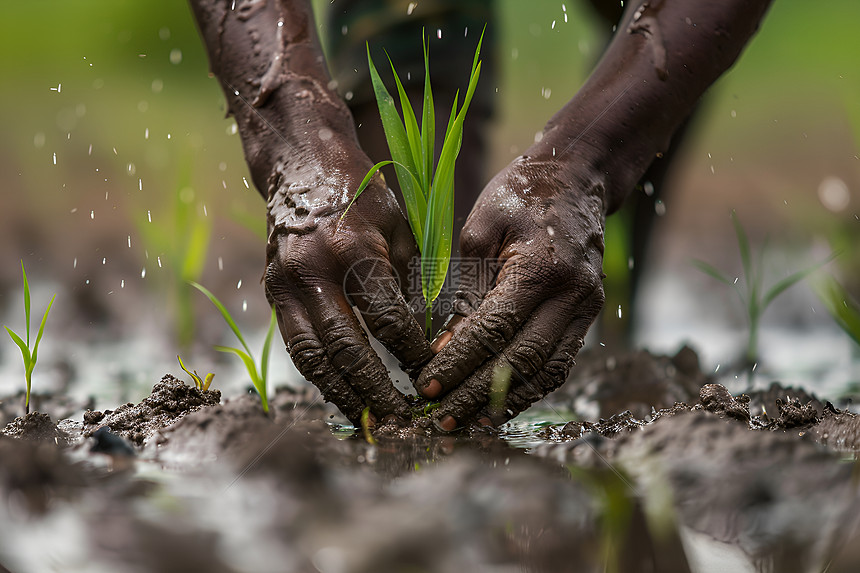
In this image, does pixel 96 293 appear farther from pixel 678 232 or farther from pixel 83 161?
pixel 678 232

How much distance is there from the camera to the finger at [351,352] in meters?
1.25

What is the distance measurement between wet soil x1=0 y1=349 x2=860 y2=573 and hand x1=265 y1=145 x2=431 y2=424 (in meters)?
0.23

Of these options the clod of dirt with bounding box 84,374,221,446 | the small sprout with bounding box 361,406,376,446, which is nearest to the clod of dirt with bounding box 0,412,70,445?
the clod of dirt with bounding box 84,374,221,446

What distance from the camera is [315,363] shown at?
1274 mm

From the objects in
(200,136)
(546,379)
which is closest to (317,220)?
(546,379)

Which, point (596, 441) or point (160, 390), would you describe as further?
point (160, 390)

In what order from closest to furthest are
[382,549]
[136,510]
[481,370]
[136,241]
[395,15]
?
[382,549], [136,510], [481,370], [395,15], [136,241]

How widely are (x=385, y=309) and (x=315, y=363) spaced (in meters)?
0.21

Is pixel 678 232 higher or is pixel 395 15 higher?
pixel 395 15

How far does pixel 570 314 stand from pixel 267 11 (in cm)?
119

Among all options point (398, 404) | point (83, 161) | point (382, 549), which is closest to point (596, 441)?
point (398, 404)

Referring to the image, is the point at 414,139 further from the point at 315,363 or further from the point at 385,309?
the point at 315,363

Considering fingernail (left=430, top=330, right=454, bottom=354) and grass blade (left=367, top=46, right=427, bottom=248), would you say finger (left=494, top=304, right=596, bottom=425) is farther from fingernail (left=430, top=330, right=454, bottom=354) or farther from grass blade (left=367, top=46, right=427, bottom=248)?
grass blade (left=367, top=46, right=427, bottom=248)

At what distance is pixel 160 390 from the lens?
54.0 inches
